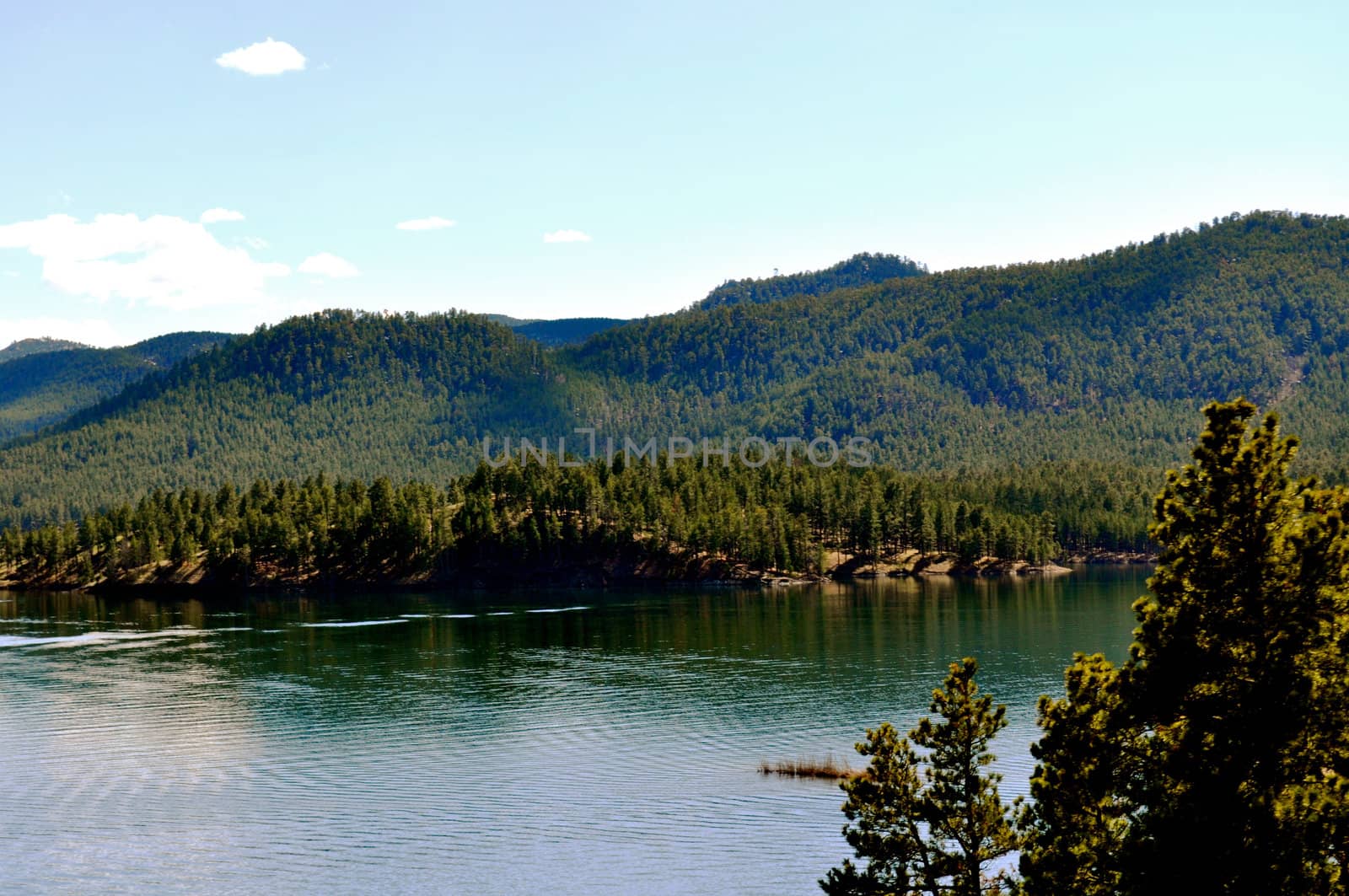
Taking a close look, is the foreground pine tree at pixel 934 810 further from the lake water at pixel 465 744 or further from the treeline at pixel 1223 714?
the lake water at pixel 465 744

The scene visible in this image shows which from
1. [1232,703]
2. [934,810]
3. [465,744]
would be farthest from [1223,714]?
[465,744]

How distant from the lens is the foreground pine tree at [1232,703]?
113ft

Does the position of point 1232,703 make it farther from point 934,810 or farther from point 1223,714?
point 934,810

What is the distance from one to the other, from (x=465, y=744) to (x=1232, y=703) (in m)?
64.8

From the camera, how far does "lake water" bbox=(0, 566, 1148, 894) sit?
208 ft

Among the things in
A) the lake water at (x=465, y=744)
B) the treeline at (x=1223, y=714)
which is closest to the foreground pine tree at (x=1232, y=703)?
the treeline at (x=1223, y=714)

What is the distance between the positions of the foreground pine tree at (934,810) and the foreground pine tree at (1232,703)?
129 inches

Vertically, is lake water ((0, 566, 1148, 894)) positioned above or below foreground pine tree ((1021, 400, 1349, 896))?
below

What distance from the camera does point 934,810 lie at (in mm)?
41438

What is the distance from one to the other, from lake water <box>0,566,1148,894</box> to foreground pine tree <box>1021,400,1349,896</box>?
2339cm

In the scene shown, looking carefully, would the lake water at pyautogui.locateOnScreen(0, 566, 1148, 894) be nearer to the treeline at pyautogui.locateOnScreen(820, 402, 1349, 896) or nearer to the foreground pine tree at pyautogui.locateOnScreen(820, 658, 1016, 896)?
the foreground pine tree at pyautogui.locateOnScreen(820, 658, 1016, 896)

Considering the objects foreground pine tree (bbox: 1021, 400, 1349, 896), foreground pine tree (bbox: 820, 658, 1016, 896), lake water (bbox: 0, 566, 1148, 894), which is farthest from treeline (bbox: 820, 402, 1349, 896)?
lake water (bbox: 0, 566, 1148, 894)

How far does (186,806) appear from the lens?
245 ft

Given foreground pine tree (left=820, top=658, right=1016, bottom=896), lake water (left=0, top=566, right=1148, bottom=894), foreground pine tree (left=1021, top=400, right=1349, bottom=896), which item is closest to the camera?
foreground pine tree (left=1021, top=400, right=1349, bottom=896)
